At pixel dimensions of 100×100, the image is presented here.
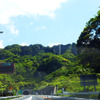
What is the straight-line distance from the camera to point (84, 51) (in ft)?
115

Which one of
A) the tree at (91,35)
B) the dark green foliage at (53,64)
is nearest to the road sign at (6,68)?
the tree at (91,35)

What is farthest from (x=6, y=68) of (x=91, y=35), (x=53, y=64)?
(x=53, y=64)

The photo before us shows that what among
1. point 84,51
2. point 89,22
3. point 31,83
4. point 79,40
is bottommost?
point 31,83

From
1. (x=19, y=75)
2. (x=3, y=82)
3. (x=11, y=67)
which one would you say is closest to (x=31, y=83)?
(x=19, y=75)

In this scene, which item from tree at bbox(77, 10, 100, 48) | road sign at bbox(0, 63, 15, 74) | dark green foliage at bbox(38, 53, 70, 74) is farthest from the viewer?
dark green foliage at bbox(38, 53, 70, 74)

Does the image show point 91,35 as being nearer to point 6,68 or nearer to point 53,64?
point 6,68

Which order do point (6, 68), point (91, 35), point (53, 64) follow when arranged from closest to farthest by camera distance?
point (91, 35), point (6, 68), point (53, 64)

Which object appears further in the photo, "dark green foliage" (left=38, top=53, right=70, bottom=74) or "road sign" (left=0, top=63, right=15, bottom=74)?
"dark green foliage" (left=38, top=53, right=70, bottom=74)

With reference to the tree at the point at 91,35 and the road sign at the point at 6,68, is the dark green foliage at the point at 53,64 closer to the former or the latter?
the road sign at the point at 6,68

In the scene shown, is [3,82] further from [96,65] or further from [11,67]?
[96,65]

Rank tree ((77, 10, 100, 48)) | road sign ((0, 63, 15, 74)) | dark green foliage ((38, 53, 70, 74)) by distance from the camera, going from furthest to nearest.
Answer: dark green foliage ((38, 53, 70, 74)) → road sign ((0, 63, 15, 74)) → tree ((77, 10, 100, 48))

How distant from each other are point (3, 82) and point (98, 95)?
76754 mm

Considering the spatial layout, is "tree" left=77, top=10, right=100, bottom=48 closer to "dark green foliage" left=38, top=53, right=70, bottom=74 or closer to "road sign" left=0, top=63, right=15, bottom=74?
"road sign" left=0, top=63, right=15, bottom=74

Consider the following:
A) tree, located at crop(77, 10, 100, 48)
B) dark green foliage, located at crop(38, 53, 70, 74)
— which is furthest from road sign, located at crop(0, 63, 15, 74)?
dark green foliage, located at crop(38, 53, 70, 74)
